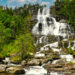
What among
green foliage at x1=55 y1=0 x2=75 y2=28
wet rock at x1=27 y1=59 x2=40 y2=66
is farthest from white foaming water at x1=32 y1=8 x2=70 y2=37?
wet rock at x1=27 y1=59 x2=40 y2=66

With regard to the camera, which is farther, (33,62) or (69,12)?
(69,12)

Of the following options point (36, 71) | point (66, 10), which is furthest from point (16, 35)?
point (36, 71)

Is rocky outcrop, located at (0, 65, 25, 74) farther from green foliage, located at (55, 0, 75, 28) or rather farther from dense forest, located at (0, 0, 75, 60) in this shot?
green foliage, located at (55, 0, 75, 28)

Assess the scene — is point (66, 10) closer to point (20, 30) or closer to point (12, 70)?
point (20, 30)

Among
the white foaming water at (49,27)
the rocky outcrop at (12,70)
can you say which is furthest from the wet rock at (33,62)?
the white foaming water at (49,27)

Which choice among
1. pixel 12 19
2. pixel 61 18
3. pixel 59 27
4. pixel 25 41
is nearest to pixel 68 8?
pixel 61 18

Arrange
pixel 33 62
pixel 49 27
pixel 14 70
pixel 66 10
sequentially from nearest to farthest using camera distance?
pixel 14 70 < pixel 33 62 < pixel 49 27 < pixel 66 10

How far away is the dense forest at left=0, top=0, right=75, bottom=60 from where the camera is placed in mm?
36719

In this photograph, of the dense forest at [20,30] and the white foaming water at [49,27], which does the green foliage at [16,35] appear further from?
the white foaming water at [49,27]

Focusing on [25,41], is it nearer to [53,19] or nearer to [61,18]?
[53,19]

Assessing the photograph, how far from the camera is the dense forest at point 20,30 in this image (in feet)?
120

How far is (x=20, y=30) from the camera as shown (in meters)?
61.1

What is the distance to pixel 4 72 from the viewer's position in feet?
91.7

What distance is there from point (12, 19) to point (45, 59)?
32.1 meters
